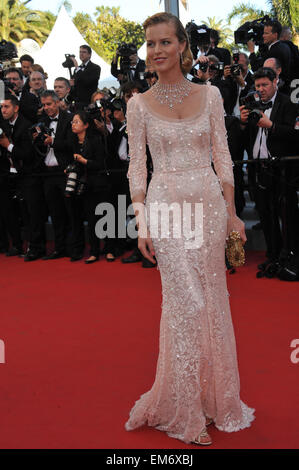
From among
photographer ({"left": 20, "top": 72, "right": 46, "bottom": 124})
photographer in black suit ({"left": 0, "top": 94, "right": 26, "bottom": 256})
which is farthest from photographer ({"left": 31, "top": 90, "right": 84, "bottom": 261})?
photographer ({"left": 20, "top": 72, "right": 46, "bottom": 124})

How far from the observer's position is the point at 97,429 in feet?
10.1

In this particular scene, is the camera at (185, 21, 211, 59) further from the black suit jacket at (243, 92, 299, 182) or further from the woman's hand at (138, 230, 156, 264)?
the woman's hand at (138, 230, 156, 264)

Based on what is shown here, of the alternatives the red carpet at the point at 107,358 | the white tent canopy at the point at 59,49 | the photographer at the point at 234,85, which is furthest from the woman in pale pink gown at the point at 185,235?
the white tent canopy at the point at 59,49

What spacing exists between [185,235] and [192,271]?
164 mm

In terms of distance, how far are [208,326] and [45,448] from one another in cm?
92

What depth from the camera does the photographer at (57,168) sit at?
7734 mm

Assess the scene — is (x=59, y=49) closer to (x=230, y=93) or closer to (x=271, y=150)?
(x=230, y=93)

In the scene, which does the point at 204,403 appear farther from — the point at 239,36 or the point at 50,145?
the point at 239,36

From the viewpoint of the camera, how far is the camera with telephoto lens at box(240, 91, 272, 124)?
5695mm

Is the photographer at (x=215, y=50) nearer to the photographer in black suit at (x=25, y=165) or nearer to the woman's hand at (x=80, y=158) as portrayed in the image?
the woman's hand at (x=80, y=158)

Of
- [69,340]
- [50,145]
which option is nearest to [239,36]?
[50,145]

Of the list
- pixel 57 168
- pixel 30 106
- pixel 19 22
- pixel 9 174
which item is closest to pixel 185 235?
pixel 57 168

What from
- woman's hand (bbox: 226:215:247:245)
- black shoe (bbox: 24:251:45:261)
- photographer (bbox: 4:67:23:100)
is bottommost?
black shoe (bbox: 24:251:45:261)

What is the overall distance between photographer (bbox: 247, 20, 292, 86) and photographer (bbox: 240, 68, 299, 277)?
4.84 ft
